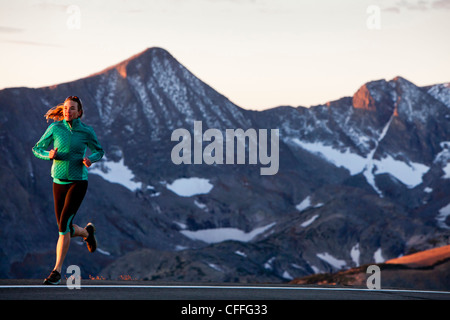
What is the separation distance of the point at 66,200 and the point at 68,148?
73 centimetres

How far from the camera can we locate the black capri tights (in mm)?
11688

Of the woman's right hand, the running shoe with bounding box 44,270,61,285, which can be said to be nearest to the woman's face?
the woman's right hand

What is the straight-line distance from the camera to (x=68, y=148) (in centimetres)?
1173

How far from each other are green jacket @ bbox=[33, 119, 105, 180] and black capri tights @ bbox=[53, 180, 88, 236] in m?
0.12

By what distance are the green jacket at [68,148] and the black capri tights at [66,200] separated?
0.12 meters

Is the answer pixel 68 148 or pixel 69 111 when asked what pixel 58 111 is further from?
pixel 68 148

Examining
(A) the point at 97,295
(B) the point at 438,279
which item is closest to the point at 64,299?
(A) the point at 97,295

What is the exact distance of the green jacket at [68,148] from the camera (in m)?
11.7
